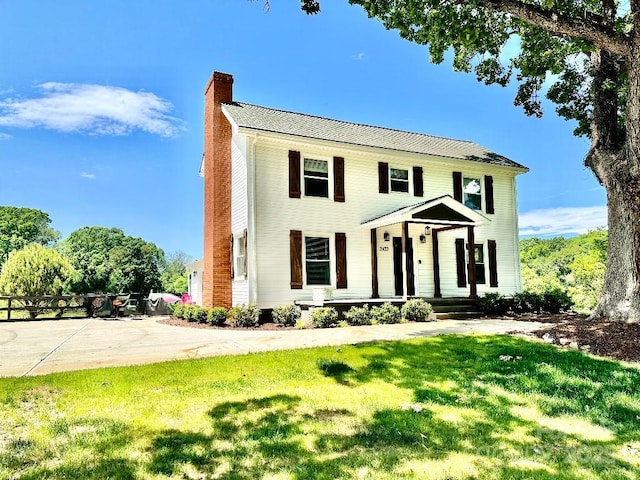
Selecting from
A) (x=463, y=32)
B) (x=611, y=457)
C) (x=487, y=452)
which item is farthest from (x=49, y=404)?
(x=463, y=32)

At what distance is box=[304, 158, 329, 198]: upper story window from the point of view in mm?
14266

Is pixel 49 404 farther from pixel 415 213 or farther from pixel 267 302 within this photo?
pixel 415 213

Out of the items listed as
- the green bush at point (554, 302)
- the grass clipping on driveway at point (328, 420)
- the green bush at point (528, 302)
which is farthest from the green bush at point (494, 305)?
the grass clipping on driveway at point (328, 420)

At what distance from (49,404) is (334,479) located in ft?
11.0

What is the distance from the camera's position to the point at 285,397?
4695 millimetres

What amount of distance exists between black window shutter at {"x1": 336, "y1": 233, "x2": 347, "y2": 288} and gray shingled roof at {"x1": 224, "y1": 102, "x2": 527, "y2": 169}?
343 cm

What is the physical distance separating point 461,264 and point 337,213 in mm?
5719

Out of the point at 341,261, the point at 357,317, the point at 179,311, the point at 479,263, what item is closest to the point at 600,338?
the point at 357,317

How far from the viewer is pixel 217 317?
12.9 metres

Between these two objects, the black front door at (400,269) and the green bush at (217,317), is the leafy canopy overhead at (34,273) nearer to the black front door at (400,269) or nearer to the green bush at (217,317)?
the green bush at (217,317)

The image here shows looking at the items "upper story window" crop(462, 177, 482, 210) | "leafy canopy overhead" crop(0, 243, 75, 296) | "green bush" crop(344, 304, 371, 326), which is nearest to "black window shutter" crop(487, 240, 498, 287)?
"upper story window" crop(462, 177, 482, 210)

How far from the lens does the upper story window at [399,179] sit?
15828mm

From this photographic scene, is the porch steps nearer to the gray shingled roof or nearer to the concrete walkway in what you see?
the concrete walkway

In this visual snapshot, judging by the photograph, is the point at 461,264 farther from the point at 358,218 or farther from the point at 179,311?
the point at 179,311
